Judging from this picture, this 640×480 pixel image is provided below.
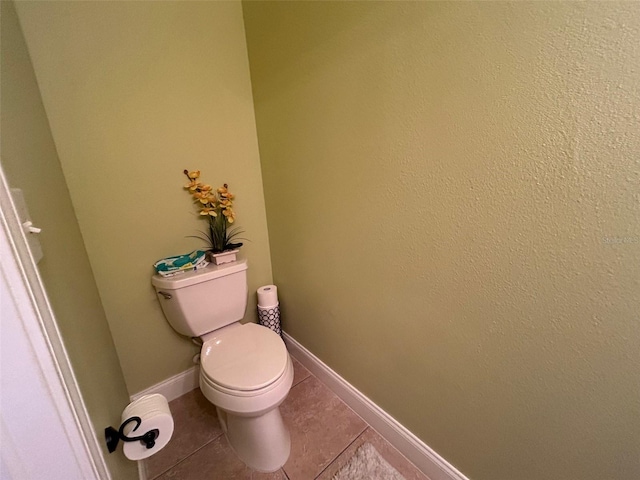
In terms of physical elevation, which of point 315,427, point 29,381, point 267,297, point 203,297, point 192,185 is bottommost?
point 315,427

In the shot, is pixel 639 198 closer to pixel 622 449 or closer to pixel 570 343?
pixel 570 343

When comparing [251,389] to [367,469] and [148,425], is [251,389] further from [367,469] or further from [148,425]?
[367,469]

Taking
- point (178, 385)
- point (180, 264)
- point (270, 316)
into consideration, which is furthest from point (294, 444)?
point (180, 264)

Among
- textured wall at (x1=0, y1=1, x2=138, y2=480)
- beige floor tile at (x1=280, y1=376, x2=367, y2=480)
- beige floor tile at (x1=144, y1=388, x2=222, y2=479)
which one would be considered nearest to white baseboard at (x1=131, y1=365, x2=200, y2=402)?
beige floor tile at (x1=144, y1=388, x2=222, y2=479)

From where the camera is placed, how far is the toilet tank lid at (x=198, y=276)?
1.04 m

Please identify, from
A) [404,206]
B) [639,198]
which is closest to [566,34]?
[639,198]

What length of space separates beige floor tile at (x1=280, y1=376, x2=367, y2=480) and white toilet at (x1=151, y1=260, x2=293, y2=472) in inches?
2.3

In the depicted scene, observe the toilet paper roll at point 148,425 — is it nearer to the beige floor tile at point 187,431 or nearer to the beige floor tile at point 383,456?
the beige floor tile at point 187,431

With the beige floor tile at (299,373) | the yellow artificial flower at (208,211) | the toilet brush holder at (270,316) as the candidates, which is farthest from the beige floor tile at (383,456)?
the yellow artificial flower at (208,211)

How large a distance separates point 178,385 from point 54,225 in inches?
42.1

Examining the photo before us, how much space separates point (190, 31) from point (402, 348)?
1.65m

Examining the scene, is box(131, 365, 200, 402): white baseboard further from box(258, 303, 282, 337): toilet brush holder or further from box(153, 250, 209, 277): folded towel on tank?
box(153, 250, 209, 277): folded towel on tank

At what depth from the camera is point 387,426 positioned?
1.02 m

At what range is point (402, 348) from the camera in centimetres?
91
